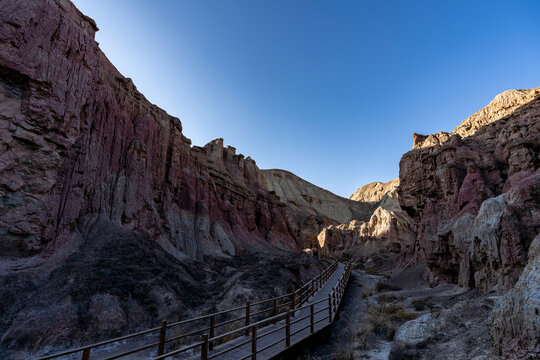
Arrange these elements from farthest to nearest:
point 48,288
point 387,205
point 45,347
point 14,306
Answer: point 387,205 < point 48,288 < point 14,306 < point 45,347

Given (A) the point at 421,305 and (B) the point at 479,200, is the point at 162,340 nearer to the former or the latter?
(A) the point at 421,305

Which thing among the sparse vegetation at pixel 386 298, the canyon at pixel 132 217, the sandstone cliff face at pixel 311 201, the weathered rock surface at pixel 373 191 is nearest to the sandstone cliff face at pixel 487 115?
the canyon at pixel 132 217

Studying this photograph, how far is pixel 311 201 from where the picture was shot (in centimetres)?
10544

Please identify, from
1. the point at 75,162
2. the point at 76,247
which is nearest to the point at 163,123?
the point at 75,162

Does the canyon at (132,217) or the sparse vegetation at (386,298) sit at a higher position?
the canyon at (132,217)

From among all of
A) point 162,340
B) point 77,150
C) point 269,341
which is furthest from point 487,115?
point 77,150

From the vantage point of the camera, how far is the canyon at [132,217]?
35.9ft

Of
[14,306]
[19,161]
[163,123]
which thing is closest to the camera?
[14,306]

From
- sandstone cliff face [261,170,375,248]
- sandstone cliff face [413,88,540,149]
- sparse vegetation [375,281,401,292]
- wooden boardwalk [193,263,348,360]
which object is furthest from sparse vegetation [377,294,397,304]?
sandstone cliff face [261,170,375,248]

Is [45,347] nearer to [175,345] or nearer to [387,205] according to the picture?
[175,345]

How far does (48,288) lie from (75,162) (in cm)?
871

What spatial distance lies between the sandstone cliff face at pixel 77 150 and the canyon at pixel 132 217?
0.28 ft

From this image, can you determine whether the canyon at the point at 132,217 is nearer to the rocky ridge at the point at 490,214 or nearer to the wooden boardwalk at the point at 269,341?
the rocky ridge at the point at 490,214

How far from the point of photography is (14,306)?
36.6 ft
